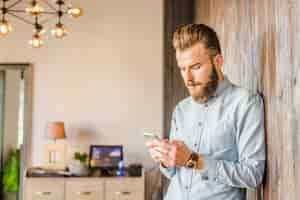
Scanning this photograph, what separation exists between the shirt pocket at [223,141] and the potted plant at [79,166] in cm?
365

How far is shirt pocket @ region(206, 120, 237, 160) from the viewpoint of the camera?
1333 mm

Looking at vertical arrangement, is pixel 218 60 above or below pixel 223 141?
above

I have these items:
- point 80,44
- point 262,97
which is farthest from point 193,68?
point 80,44

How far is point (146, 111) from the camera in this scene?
5266 millimetres

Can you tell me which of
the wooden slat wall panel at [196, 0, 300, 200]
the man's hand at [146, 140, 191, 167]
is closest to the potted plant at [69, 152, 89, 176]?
the wooden slat wall panel at [196, 0, 300, 200]

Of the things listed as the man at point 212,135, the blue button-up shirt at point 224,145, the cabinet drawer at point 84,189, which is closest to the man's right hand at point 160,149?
the man at point 212,135

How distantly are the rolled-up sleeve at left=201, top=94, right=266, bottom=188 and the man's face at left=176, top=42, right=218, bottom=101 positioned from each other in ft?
0.43

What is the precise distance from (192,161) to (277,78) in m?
0.35

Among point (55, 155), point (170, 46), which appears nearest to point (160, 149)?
point (170, 46)

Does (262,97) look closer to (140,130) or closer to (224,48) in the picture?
(224,48)

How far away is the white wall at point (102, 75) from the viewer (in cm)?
523

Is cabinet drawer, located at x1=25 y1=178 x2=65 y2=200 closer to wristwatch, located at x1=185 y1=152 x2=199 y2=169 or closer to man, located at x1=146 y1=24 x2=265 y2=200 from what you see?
man, located at x1=146 y1=24 x2=265 y2=200

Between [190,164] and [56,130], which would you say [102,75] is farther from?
[190,164]

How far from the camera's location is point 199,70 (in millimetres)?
1357
